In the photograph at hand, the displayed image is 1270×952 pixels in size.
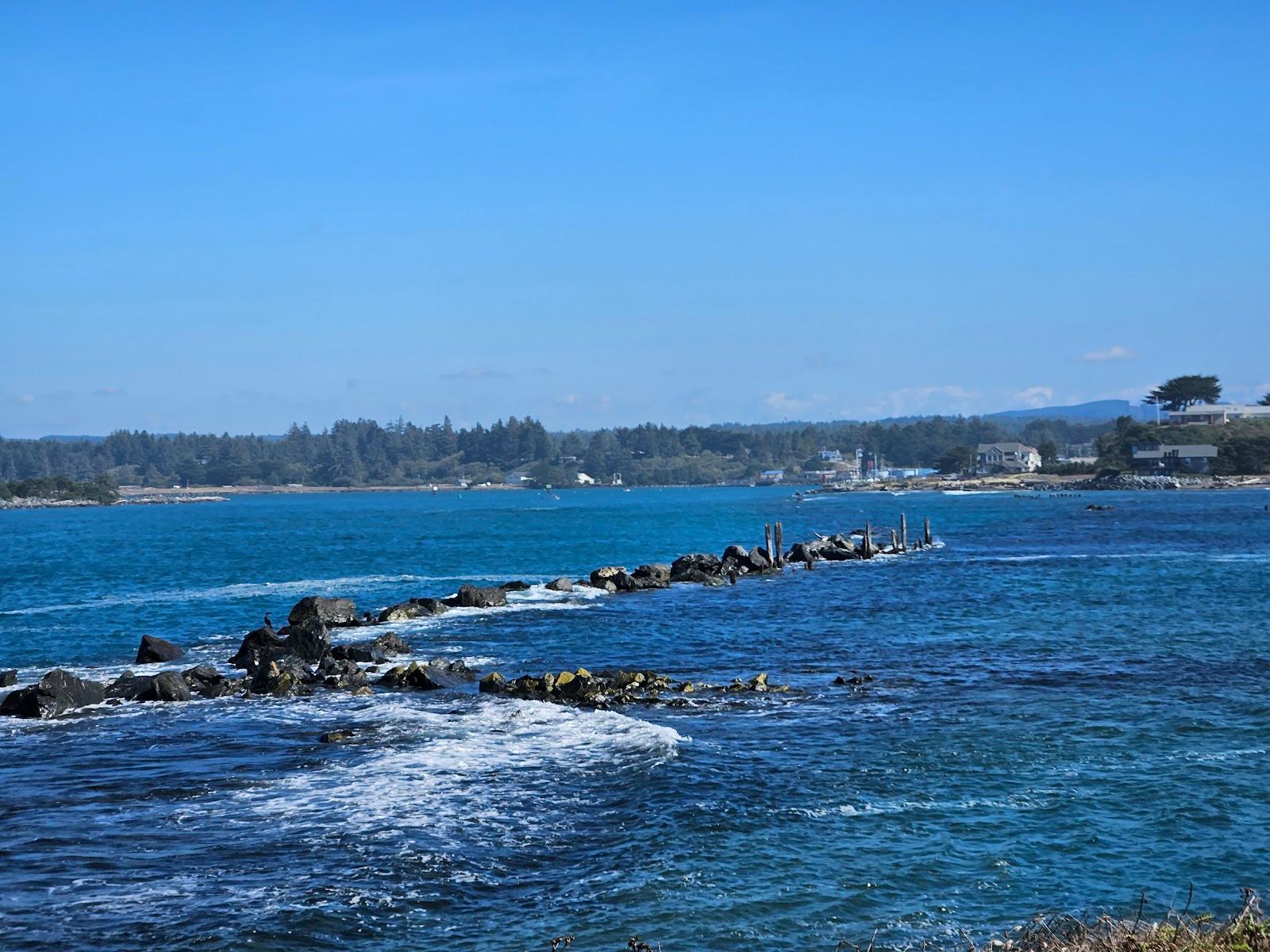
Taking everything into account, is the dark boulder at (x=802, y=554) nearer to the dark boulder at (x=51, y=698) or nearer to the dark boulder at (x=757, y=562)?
the dark boulder at (x=757, y=562)

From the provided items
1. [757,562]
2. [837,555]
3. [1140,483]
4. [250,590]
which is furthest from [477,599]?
[1140,483]

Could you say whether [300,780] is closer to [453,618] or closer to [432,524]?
[453,618]

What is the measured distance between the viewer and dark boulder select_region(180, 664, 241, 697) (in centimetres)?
2970

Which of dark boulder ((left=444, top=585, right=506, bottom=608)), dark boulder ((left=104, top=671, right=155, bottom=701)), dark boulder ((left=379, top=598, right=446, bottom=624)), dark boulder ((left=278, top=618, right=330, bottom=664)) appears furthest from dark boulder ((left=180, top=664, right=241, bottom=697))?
dark boulder ((left=444, top=585, right=506, bottom=608))

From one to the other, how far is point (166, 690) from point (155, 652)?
653cm

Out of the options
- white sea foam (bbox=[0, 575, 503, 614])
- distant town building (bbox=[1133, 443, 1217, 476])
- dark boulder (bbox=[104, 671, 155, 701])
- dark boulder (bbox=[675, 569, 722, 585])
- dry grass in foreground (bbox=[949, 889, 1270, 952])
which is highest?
distant town building (bbox=[1133, 443, 1217, 476])

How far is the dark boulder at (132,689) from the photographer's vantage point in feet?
94.8

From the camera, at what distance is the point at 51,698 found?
2717 centimetres

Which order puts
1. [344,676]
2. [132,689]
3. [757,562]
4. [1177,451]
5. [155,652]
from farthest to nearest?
[1177,451]
[757,562]
[155,652]
[344,676]
[132,689]

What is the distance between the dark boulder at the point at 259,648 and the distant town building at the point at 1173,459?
16165cm

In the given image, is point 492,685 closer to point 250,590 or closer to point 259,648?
point 259,648

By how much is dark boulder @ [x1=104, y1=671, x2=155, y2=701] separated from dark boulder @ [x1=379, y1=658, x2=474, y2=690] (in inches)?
219

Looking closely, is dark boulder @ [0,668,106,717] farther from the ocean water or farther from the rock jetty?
the ocean water

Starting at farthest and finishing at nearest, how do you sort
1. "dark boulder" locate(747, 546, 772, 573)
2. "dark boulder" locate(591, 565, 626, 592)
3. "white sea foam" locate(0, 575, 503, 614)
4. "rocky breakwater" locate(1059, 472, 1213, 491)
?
"rocky breakwater" locate(1059, 472, 1213, 491) < "dark boulder" locate(747, 546, 772, 573) < "dark boulder" locate(591, 565, 626, 592) < "white sea foam" locate(0, 575, 503, 614)
